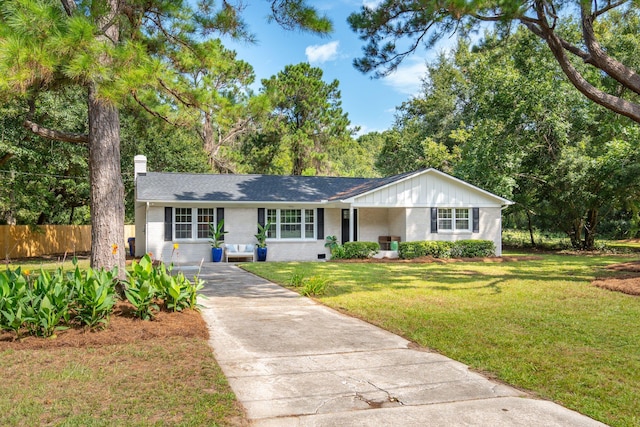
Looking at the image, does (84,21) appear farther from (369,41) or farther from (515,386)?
(369,41)

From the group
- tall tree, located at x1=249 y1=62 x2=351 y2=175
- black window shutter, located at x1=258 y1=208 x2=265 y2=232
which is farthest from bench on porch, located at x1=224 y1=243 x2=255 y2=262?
tall tree, located at x1=249 y1=62 x2=351 y2=175

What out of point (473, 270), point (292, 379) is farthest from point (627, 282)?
point (292, 379)

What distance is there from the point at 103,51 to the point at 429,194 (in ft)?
50.5

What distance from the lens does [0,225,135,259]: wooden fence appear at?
22219 millimetres

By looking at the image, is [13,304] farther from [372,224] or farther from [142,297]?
[372,224]

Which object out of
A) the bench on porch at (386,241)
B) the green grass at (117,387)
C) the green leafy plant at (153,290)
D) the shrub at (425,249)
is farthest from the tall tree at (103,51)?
the bench on porch at (386,241)

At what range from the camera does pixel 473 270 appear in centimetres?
1483

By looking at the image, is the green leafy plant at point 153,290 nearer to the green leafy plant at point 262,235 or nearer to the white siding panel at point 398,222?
the green leafy plant at point 262,235

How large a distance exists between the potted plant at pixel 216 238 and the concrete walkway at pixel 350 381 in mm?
10878

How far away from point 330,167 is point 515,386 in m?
30.9

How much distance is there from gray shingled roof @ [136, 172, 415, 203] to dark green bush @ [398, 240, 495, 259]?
2.83 metres

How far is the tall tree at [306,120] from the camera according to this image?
3212 cm

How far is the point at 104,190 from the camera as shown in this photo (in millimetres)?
7266

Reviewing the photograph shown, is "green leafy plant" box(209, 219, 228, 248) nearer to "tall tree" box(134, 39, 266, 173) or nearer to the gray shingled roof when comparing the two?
the gray shingled roof
